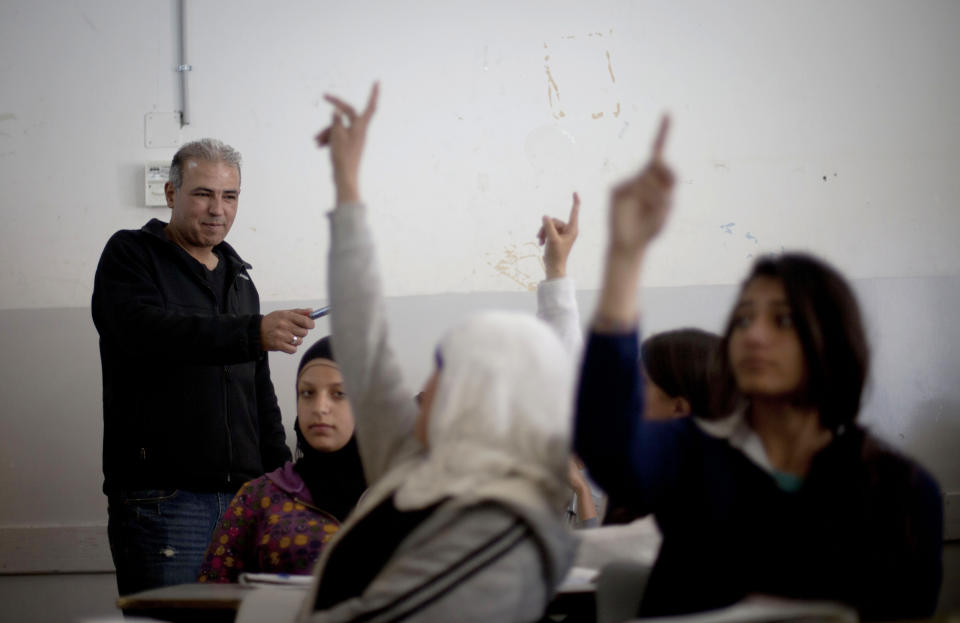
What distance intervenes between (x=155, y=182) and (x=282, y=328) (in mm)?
1216

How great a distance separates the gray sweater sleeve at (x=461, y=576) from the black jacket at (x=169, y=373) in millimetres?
1143

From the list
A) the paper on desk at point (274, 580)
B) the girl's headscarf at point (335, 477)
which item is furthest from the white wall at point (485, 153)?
the paper on desk at point (274, 580)

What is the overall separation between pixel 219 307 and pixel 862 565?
1.75 metres

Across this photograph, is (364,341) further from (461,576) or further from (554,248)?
(554,248)

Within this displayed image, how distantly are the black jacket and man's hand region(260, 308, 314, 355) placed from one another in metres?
0.02

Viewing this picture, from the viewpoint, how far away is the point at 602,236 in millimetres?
3041

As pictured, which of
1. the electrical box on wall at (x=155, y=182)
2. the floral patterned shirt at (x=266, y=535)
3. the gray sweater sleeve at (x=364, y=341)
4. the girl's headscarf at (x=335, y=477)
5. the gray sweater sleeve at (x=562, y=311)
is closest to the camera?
the gray sweater sleeve at (x=364, y=341)

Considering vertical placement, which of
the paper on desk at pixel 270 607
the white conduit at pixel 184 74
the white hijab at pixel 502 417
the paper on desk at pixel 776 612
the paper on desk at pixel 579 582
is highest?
the white conduit at pixel 184 74

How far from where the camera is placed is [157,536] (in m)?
2.03

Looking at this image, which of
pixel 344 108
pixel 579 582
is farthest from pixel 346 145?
pixel 579 582

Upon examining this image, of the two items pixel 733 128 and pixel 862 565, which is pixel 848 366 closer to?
pixel 862 565

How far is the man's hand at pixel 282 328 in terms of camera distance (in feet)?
6.48

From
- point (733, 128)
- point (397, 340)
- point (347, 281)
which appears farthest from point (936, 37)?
point (347, 281)

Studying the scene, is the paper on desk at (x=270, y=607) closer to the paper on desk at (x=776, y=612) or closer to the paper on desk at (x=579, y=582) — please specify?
the paper on desk at (x=579, y=582)
